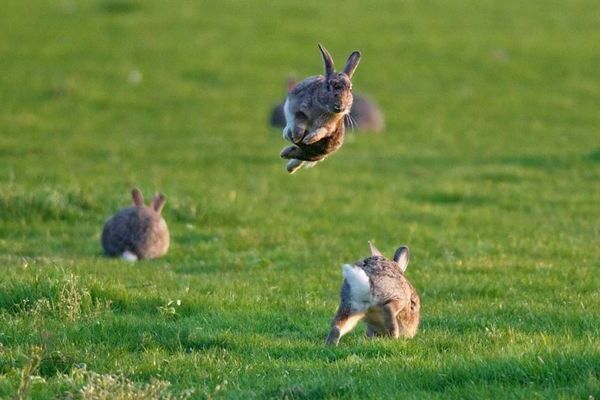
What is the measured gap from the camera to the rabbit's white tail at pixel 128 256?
12.9 metres

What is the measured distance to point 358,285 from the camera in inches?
332

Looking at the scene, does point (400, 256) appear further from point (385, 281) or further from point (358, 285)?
point (358, 285)

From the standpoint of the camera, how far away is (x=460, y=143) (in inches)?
945

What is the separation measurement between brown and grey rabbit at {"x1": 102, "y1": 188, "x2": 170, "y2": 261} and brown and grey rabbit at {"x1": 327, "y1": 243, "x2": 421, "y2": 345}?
449 cm

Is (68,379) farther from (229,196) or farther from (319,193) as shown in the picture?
(319,193)

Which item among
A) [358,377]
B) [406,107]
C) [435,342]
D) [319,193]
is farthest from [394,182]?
[358,377]

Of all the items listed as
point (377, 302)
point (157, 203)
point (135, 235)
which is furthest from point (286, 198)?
point (377, 302)

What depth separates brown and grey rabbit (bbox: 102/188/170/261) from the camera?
42.6 ft

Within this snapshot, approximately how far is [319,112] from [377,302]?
1490 mm

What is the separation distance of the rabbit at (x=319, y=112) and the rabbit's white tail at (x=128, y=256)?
4.60m

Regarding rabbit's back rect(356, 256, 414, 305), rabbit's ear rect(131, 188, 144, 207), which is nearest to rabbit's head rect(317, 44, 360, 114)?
rabbit's back rect(356, 256, 414, 305)

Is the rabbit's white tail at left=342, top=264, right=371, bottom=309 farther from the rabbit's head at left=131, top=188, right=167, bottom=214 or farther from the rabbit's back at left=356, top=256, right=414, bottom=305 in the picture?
the rabbit's head at left=131, top=188, right=167, bottom=214

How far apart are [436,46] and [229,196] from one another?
17215 millimetres

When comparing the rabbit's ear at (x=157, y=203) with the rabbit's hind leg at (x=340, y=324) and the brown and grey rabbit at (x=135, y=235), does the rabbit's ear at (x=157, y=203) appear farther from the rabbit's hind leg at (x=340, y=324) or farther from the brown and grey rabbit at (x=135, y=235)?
the rabbit's hind leg at (x=340, y=324)
